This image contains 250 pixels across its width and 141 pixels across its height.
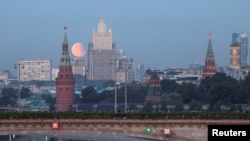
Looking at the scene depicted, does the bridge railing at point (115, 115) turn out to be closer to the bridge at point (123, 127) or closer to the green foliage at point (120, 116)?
the green foliage at point (120, 116)

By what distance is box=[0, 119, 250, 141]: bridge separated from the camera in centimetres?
6875

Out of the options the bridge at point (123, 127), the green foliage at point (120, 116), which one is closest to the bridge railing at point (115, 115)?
the green foliage at point (120, 116)

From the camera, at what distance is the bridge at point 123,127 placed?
68.8 meters

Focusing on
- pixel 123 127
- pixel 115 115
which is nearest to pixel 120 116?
pixel 115 115

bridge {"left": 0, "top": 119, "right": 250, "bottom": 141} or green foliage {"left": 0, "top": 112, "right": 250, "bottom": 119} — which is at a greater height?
green foliage {"left": 0, "top": 112, "right": 250, "bottom": 119}

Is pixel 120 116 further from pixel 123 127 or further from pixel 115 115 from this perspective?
pixel 123 127

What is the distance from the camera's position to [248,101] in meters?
167

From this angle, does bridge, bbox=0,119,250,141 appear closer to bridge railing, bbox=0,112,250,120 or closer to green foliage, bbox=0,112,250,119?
green foliage, bbox=0,112,250,119

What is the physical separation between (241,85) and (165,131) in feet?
372

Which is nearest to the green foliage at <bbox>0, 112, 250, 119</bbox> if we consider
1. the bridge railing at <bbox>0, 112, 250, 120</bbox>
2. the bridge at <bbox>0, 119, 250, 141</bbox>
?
the bridge railing at <bbox>0, 112, 250, 120</bbox>

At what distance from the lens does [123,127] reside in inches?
2744

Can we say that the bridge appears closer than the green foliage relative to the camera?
Yes

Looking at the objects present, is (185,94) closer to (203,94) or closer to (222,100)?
(203,94)

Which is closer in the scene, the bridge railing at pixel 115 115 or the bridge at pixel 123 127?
the bridge at pixel 123 127
